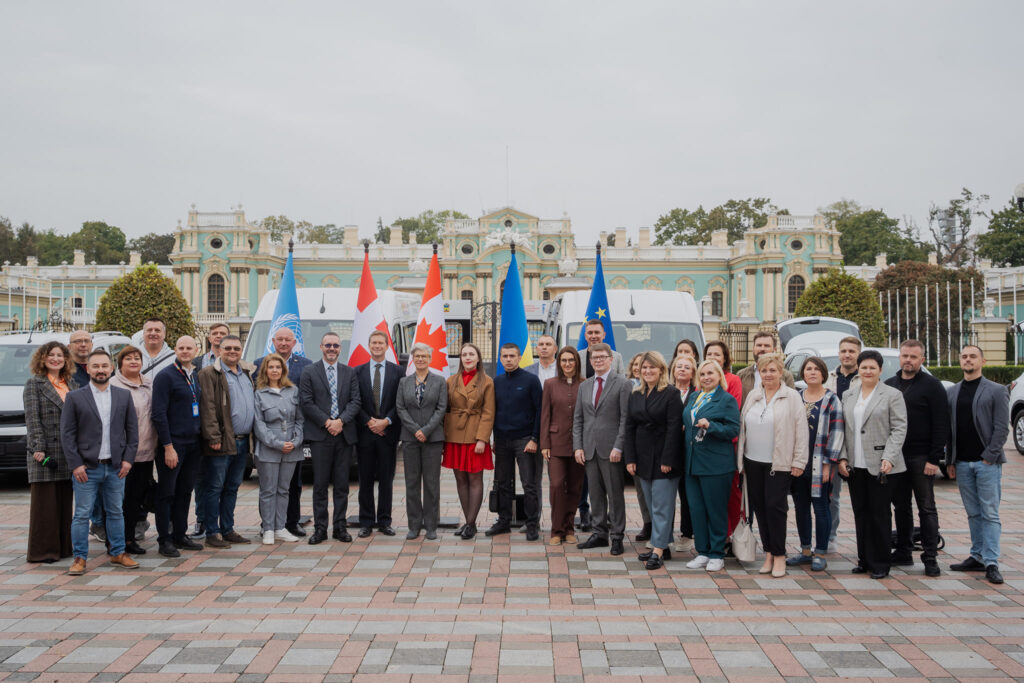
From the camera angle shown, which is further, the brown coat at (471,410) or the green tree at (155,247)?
the green tree at (155,247)

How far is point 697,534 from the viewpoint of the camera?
6.76 m

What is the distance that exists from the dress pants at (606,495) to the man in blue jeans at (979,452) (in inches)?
98.2

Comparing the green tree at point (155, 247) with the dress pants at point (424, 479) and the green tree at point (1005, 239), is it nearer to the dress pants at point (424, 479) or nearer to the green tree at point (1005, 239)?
the green tree at point (1005, 239)

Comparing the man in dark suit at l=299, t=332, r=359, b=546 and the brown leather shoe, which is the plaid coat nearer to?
the brown leather shoe

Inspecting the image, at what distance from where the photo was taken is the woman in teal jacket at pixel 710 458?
6.52m

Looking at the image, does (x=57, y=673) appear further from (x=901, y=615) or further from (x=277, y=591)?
(x=901, y=615)

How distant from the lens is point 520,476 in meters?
7.68

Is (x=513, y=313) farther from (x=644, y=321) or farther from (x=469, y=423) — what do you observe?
(x=644, y=321)

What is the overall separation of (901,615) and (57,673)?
16.0 feet

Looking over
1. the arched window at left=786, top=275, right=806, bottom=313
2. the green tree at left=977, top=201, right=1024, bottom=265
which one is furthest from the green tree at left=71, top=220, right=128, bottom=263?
the green tree at left=977, top=201, right=1024, bottom=265

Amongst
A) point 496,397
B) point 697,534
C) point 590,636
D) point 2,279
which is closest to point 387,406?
point 496,397

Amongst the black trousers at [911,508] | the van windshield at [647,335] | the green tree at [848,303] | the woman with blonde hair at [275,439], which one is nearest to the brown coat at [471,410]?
the woman with blonde hair at [275,439]

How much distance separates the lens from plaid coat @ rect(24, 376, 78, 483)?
666 centimetres

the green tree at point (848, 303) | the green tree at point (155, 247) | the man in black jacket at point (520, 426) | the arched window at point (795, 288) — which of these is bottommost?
the man in black jacket at point (520, 426)
